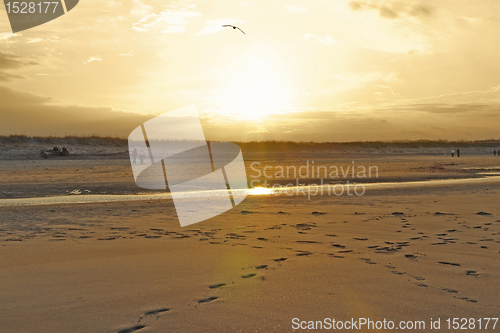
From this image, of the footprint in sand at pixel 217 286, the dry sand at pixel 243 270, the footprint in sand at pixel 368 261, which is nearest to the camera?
the dry sand at pixel 243 270

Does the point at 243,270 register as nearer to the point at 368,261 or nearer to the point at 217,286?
the point at 217,286

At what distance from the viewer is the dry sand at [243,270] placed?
3.68 meters

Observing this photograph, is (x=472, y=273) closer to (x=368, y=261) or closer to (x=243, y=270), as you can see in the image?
(x=368, y=261)

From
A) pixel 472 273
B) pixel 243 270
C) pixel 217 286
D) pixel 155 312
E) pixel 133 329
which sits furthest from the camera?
pixel 243 270

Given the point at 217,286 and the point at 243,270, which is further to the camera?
the point at 243,270

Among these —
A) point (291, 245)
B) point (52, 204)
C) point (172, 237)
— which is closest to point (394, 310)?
point (291, 245)

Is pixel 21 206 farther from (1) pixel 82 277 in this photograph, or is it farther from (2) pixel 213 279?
(2) pixel 213 279

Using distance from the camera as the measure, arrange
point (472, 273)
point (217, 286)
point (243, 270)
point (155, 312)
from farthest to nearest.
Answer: point (243, 270)
point (472, 273)
point (217, 286)
point (155, 312)

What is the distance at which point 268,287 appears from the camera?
4.38 metres

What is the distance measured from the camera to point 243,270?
5.05m

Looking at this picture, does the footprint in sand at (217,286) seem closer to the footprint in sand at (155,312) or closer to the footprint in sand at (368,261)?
the footprint in sand at (155,312)

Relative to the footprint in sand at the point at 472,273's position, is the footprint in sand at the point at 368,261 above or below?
above

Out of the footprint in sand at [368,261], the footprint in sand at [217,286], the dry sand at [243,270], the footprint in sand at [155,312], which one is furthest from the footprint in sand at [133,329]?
the footprint in sand at [368,261]

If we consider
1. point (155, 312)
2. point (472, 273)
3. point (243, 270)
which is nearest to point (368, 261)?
point (472, 273)
